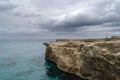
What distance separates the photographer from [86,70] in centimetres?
3869

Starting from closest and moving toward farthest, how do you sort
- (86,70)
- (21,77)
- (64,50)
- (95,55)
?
(95,55), (86,70), (21,77), (64,50)

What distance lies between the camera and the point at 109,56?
3044 cm

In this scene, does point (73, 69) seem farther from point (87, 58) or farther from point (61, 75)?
point (87, 58)

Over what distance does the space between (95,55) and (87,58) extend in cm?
379

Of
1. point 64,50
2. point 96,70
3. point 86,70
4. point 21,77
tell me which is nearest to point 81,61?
point 86,70

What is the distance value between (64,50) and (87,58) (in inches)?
592

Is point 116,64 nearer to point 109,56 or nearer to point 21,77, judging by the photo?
point 109,56

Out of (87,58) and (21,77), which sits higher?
(87,58)

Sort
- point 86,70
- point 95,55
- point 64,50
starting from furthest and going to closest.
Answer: point 64,50
point 86,70
point 95,55

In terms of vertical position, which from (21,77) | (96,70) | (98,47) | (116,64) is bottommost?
(21,77)

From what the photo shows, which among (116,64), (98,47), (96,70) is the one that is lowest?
(96,70)

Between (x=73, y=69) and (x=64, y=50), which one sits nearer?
(x=73, y=69)

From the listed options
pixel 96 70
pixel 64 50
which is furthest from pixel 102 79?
pixel 64 50

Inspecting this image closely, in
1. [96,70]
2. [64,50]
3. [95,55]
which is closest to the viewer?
[95,55]
